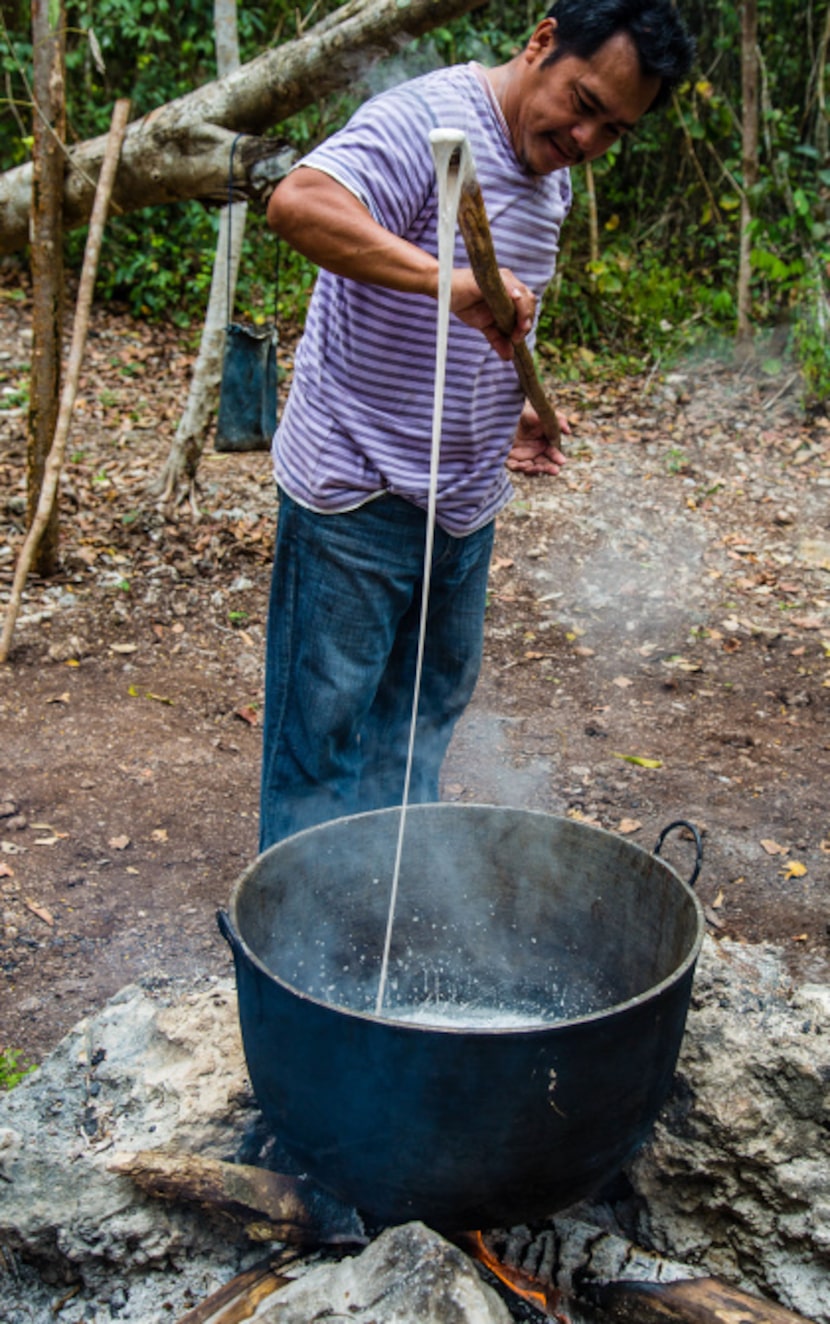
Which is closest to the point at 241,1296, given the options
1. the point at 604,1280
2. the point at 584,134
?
the point at 604,1280

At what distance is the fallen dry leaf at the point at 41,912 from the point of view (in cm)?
341

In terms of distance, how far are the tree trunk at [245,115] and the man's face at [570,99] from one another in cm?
272

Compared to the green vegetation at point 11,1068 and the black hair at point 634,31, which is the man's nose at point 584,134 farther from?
the green vegetation at point 11,1068

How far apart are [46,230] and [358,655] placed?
3.30 m

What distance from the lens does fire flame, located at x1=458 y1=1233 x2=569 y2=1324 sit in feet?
6.41

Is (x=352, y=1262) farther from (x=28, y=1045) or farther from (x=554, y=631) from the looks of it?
(x=554, y=631)

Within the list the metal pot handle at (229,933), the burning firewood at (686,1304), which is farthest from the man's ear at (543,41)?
the burning firewood at (686,1304)

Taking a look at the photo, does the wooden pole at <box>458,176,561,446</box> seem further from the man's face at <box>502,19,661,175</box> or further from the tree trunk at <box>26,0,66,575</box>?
the tree trunk at <box>26,0,66,575</box>

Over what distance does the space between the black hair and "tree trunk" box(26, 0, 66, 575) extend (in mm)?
3287

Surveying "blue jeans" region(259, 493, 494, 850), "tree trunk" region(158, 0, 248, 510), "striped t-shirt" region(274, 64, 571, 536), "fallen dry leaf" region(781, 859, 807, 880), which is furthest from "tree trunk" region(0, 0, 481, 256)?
"fallen dry leaf" region(781, 859, 807, 880)

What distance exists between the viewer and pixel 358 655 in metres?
2.67

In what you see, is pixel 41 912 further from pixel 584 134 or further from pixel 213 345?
pixel 213 345

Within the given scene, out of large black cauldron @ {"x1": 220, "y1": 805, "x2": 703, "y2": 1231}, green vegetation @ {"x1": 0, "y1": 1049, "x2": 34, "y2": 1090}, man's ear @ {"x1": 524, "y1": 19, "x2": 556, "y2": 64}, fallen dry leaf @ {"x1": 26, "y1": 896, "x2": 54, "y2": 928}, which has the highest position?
man's ear @ {"x1": 524, "y1": 19, "x2": 556, "y2": 64}

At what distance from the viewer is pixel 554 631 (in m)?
5.63
